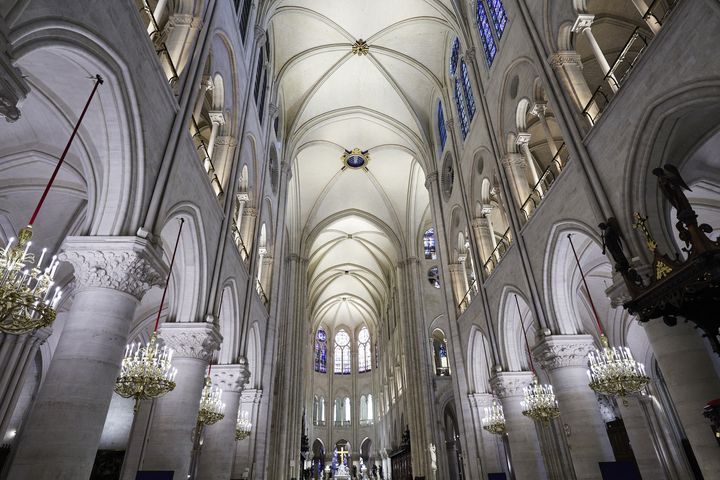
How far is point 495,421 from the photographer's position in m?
13.4

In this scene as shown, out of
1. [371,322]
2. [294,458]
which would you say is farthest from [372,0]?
[371,322]

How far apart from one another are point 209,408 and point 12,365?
5981 millimetres

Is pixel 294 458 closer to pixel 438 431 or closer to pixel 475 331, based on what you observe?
pixel 438 431

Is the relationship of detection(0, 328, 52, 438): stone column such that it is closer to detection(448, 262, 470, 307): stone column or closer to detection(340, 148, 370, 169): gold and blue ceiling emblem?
detection(448, 262, 470, 307): stone column

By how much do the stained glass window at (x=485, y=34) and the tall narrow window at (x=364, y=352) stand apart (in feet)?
121

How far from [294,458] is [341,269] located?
675 inches

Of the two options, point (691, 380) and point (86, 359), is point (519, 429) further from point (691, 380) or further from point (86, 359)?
point (86, 359)

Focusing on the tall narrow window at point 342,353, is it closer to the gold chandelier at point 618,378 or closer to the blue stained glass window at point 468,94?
the blue stained glass window at point 468,94

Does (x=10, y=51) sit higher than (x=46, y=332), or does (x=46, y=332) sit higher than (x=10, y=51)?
(x=46, y=332)

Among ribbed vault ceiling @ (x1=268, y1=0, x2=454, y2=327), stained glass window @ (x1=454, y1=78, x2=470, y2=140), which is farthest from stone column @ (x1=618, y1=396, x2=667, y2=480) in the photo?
ribbed vault ceiling @ (x1=268, y1=0, x2=454, y2=327)

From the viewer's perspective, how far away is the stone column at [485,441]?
45.0 feet

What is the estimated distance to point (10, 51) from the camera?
362 centimetres

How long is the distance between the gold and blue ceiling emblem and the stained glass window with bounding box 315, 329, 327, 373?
83.7ft

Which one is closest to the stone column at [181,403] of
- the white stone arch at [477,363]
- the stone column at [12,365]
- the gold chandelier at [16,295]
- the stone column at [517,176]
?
the gold chandelier at [16,295]
